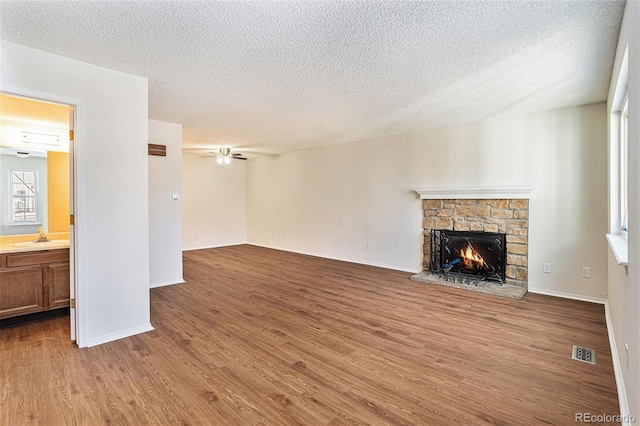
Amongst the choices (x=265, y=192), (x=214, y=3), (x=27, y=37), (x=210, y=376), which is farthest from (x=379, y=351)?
(x=265, y=192)

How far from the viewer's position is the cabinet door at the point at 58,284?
3379mm

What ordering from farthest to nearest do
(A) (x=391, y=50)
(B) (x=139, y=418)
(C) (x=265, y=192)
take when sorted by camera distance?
1. (C) (x=265, y=192)
2. (A) (x=391, y=50)
3. (B) (x=139, y=418)

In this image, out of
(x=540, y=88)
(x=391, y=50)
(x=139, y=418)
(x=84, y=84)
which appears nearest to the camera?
(x=139, y=418)

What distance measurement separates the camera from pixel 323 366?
2.44 meters

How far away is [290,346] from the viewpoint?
278cm

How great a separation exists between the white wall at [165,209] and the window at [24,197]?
1300 mm

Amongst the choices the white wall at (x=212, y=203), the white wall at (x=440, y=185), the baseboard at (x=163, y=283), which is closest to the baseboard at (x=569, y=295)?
the white wall at (x=440, y=185)

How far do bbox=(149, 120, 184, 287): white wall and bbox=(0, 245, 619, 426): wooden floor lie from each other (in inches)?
35.2

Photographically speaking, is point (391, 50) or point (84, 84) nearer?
point (391, 50)

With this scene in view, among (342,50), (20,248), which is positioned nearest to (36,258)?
(20,248)

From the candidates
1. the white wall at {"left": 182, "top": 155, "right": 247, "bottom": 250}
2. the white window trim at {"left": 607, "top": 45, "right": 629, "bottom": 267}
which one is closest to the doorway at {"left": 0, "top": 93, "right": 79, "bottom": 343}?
the white wall at {"left": 182, "top": 155, "right": 247, "bottom": 250}

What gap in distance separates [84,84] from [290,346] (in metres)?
2.95

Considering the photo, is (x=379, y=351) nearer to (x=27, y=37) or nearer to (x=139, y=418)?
(x=139, y=418)

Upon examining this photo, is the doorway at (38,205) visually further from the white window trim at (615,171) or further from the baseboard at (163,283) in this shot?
the white window trim at (615,171)
